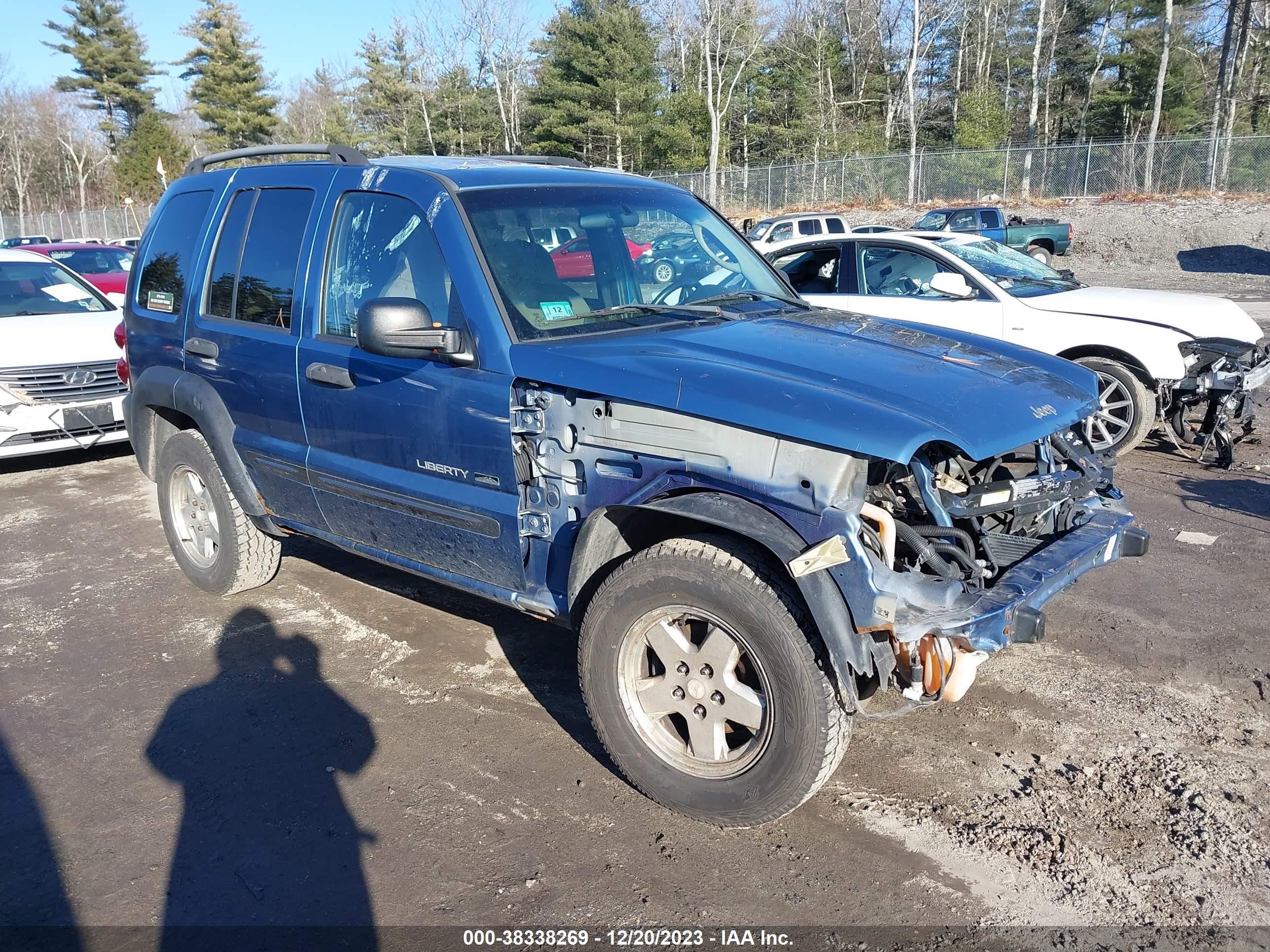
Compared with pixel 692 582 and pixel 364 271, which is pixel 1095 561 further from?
pixel 364 271

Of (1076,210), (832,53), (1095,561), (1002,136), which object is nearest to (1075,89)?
(1002,136)

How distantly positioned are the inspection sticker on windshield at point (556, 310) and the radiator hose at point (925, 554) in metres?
1.45

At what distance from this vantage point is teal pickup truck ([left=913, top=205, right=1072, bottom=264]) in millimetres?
26375

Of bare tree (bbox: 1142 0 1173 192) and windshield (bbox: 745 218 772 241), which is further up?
bare tree (bbox: 1142 0 1173 192)

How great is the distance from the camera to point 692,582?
3035 millimetres

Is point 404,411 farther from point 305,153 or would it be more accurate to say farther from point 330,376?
point 305,153

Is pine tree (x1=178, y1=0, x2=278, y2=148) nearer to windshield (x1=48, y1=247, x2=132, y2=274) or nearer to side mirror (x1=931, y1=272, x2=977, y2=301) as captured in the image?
windshield (x1=48, y1=247, x2=132, y2=274)

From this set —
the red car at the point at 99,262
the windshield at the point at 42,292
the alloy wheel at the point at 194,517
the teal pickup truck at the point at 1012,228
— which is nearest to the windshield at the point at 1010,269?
the alloy wheel at the point at 194,517

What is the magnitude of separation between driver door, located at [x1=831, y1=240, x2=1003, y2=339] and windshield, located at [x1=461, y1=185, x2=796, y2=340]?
4031 mm

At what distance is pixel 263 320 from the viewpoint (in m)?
4.43

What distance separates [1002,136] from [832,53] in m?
10.7

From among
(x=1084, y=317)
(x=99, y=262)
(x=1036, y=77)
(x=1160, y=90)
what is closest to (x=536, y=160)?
(x=1084, y=317)

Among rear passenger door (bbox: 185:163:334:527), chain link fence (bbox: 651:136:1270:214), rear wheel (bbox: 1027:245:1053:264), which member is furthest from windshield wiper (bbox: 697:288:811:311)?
chain link fence (bbox: 651:136:1270:214)

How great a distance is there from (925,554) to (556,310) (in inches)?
63.5
